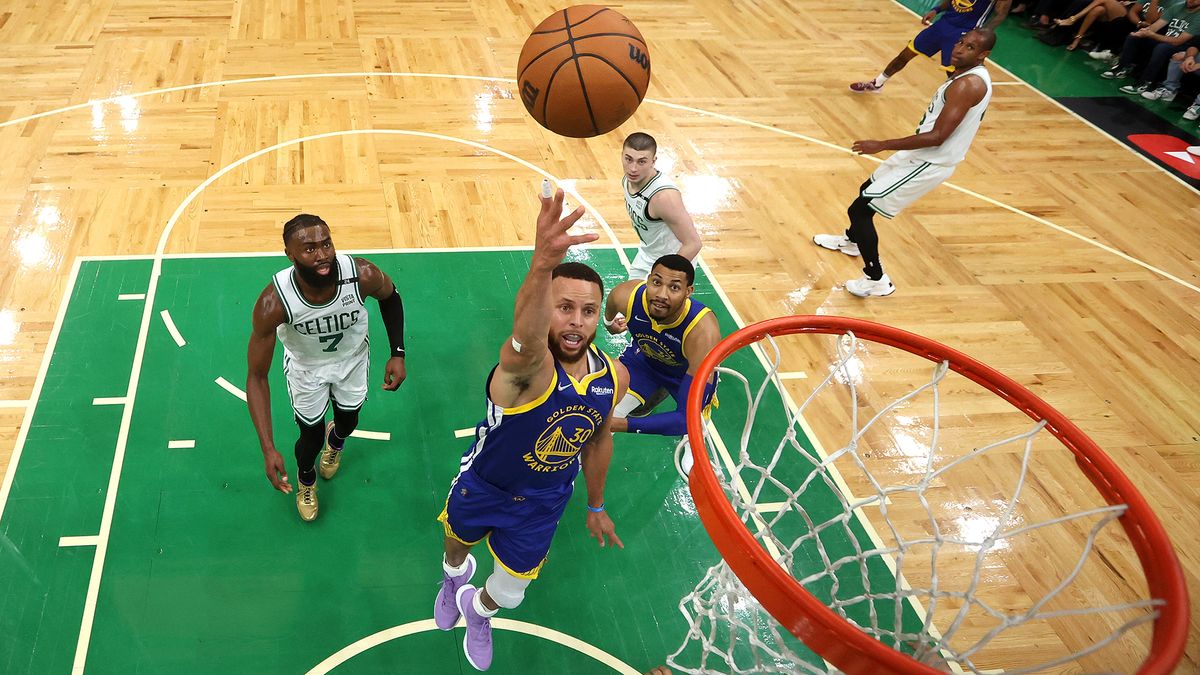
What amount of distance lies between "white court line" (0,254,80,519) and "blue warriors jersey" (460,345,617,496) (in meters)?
2.66

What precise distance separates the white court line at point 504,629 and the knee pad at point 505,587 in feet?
1.50

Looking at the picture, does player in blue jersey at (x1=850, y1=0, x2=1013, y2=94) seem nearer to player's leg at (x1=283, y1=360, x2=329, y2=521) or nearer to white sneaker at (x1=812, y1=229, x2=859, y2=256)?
white sneaker at (x1=812, y1=229, x2=859, y2=256)

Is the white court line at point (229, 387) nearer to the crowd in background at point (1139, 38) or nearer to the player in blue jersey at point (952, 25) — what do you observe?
the player in blue jersey at point (952, 25)

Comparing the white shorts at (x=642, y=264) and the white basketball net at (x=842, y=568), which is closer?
the white basketball net at (x=842, y=568)

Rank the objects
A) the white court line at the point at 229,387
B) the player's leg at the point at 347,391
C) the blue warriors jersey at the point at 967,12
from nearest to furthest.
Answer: the player's leg at the point at 347,391 → the white court line at the point at 229,387 → the blue warriors jersey at the point at 967,12

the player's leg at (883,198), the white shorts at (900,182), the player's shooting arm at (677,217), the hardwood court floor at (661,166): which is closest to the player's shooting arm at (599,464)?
the player's shooting arm at (677,217)

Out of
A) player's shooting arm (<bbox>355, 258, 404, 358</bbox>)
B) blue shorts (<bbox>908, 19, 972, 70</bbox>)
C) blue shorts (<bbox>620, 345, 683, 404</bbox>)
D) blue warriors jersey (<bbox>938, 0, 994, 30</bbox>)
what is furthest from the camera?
blue shorts (<bbox>908, 19, 972, 70</bbox>)

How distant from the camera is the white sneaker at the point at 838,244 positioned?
690 centimetres

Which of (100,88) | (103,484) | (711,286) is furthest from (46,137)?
(711,286)

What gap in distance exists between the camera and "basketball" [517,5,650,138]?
12.7 ft

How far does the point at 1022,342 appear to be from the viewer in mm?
6215

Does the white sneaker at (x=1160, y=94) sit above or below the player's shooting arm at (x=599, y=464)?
below

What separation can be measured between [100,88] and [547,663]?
7.00 meters

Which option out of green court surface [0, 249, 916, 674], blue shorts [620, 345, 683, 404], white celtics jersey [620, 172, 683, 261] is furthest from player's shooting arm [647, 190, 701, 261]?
green court surface [0, 249, 916, 674]
